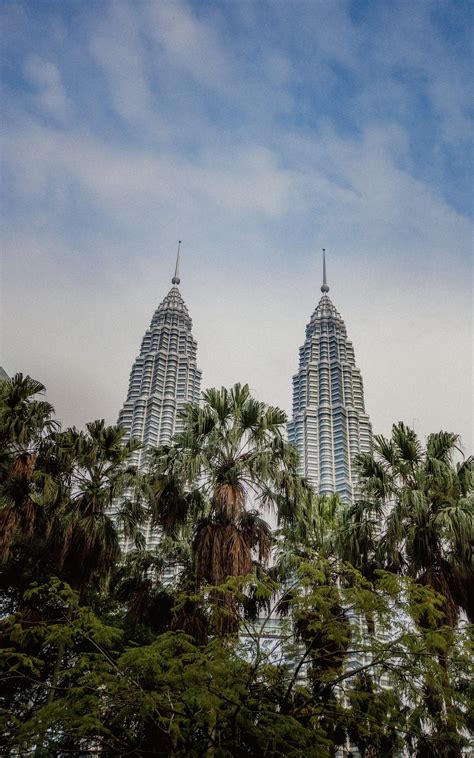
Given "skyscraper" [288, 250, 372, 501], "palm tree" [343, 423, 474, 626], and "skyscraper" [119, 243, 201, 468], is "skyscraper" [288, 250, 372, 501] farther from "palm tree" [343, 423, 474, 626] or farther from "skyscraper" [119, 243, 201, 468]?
"palm tree" [343, 423, 474, 626]

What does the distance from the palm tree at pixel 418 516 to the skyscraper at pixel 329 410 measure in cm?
5523

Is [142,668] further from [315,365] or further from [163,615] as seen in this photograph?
[315,365]

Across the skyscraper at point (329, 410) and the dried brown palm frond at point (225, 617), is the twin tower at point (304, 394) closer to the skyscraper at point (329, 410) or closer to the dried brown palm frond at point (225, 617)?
the skyscraper at point (329, 410)

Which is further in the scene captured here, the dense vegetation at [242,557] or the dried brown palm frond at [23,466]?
the dried brown palm frond at [23,466]

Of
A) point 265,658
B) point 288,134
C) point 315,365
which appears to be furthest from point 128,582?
point 315,365

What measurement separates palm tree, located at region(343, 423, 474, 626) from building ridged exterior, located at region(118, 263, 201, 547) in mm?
48981

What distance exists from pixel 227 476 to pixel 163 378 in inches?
2366

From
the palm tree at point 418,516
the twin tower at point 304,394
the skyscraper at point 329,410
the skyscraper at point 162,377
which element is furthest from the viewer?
the skyscraper at point 329,410

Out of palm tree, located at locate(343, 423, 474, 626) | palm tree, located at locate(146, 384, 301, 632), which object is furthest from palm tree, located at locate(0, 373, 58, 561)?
palm tree, located at locate(343, 423, 474, 626)

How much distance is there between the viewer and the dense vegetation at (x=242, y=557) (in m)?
8.44

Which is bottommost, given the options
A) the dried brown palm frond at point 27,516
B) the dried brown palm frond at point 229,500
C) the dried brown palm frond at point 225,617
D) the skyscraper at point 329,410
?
the dried brown palm frond at point 225,617

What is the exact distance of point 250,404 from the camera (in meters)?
15.5

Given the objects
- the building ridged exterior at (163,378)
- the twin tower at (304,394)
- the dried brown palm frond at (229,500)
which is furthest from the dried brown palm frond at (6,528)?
the twin tower at (304,394)

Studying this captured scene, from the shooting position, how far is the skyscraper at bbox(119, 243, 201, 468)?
224 feet
